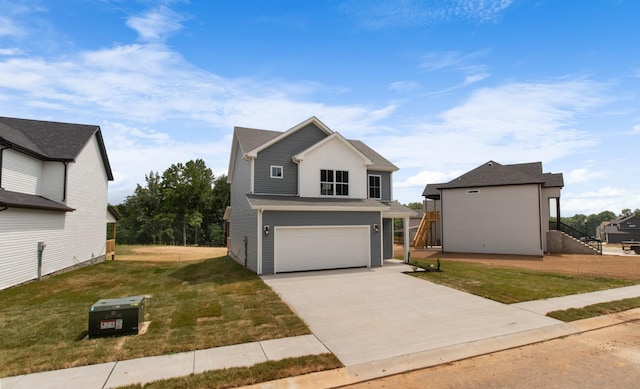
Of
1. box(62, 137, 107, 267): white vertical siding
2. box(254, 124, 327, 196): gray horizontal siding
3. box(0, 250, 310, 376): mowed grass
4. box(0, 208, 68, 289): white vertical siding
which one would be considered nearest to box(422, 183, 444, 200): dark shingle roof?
box(254, 124, 327, 196): gray horizontal siding

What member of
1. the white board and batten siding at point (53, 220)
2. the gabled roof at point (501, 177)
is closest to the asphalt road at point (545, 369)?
the white board and batten siding at point (53, 220)

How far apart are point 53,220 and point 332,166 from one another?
13.8 metres

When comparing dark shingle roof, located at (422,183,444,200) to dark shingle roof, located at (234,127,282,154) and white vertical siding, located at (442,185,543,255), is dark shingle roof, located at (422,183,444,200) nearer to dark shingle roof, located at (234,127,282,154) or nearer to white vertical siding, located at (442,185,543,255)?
white vertical siding, located at (442,185,543,255)

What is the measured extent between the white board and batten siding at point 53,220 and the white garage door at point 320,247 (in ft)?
32.9

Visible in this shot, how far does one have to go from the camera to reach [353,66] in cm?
1509

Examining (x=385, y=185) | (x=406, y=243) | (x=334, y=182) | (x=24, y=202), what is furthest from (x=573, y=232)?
(x=24, y=202)

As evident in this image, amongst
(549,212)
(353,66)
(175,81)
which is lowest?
(549,212)

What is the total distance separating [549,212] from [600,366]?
26822mm

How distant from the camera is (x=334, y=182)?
699 inches

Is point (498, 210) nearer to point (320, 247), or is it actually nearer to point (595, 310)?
point (320, 247)

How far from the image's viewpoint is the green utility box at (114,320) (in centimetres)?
697

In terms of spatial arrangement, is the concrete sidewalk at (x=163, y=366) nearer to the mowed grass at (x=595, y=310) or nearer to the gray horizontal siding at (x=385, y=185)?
the mowed grass at (x=595, y=310)

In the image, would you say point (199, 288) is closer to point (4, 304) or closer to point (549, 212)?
point (4, 304)

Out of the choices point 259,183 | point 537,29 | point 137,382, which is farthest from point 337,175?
point 137,382
